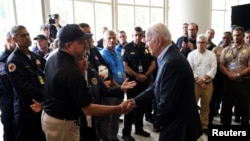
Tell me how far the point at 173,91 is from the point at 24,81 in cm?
141

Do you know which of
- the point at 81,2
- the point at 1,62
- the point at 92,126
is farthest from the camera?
the point at 81,2

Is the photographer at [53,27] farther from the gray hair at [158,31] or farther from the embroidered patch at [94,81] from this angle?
the gray hair at [158,31]

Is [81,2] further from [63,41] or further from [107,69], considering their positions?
[63,41]

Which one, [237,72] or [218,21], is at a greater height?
[218,21]

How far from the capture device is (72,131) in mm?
1926

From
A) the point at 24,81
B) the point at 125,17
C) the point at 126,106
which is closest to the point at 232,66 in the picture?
the point at 126,106

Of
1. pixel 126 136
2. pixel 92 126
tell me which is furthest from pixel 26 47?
pixel 126 136

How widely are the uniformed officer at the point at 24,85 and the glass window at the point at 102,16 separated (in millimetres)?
5579

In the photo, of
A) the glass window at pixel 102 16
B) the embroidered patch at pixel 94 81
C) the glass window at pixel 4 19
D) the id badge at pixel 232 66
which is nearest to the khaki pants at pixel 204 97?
the id badge at pixel 232 66

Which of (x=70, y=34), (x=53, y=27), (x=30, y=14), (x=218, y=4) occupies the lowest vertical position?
(x=70, y=34)

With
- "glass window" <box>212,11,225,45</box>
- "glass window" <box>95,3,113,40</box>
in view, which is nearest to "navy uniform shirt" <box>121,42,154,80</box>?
"glass window" <box>95,3,113,40</box>

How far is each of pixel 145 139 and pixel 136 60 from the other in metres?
1.16

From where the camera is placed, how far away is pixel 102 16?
26.8ft

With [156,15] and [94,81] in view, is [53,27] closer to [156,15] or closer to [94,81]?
[94,81]
